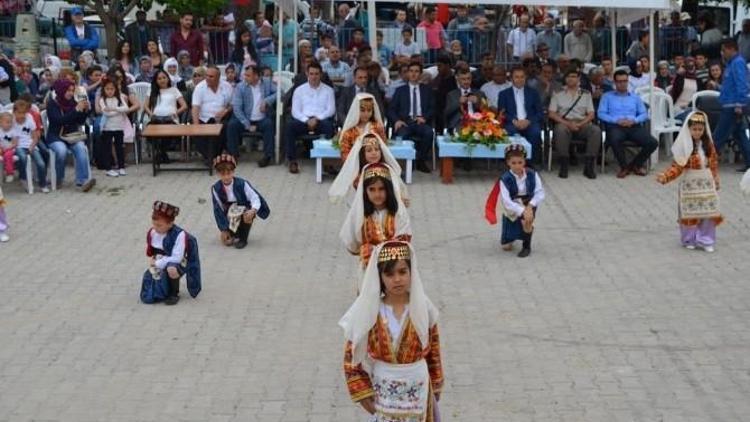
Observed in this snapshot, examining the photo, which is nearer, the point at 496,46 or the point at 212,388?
the point at 212,388

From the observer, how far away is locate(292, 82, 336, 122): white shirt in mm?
17047

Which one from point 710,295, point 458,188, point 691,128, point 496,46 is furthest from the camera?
point 496,46

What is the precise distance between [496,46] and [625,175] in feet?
15.7

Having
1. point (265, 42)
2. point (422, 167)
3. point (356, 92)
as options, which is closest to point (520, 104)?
point (422, 167)

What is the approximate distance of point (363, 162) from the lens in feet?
35.4

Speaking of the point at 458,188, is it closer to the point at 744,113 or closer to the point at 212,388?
the point at 744,113

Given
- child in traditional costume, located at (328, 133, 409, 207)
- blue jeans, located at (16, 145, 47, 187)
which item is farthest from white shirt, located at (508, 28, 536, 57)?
child in traditional costume, located at (328, 133, 409, 207)

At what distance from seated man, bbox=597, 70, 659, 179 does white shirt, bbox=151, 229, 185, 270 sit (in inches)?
303

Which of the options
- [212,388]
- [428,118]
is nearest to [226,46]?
[428,118]

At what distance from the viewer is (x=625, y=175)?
1675 centimetres

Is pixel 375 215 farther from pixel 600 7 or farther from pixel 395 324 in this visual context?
pixel 600 7

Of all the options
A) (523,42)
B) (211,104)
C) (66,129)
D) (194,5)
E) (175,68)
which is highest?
(194,5)

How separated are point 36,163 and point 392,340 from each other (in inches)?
413

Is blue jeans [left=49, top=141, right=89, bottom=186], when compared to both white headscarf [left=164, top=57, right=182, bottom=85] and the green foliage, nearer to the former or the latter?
white headscarf [left=164, top=57, right=182, bottom=85]
